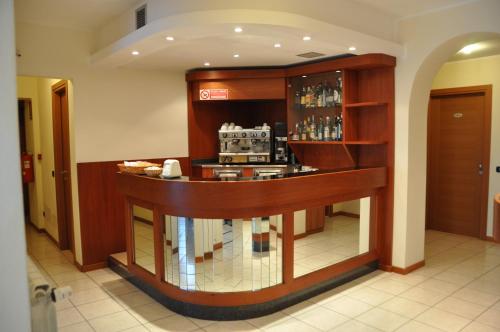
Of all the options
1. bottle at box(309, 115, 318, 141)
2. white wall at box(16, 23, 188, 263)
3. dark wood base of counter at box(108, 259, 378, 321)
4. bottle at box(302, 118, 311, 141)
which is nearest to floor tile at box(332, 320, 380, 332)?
dark wood base of counter at box(108, 259, 378, 321)

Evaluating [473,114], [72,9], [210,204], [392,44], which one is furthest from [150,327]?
[473,114]

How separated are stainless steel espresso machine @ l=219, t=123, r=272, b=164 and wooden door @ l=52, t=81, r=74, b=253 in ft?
6.91

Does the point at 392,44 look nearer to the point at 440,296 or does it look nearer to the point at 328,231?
the point at 328,231

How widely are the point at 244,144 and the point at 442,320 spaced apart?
11.5 ft

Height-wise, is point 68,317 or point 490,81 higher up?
point 490,81

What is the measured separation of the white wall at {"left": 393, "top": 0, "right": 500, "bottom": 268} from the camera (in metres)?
3.83

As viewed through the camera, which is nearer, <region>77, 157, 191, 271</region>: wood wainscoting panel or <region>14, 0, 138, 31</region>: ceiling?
<region>14, 0, 138, 31</region>: ceiling

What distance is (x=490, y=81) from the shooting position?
17.4 ft

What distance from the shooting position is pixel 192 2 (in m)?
2.89

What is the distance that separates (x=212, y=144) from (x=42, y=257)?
2.77 metres

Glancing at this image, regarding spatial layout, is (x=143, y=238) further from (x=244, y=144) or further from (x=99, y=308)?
(x=244, y=144)

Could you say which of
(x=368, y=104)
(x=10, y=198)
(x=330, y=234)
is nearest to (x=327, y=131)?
(x=368, y=104)

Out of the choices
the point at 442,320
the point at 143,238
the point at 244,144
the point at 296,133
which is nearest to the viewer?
the point at 442,320

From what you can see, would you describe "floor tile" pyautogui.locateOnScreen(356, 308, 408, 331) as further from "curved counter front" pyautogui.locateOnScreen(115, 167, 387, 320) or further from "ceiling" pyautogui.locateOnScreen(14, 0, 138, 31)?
"ceiling" pyautogui.locateOnScreen(14, 0, 138, 31)
